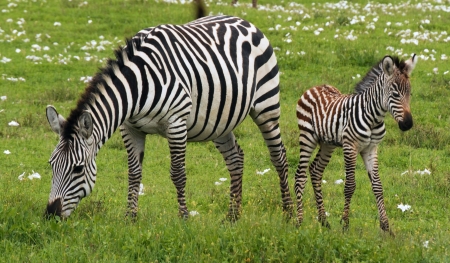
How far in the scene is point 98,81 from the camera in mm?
7648

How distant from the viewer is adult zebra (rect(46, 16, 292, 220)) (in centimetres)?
718

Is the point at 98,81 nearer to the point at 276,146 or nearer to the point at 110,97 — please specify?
the point at 110,97

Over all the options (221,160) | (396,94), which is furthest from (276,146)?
(221,160)

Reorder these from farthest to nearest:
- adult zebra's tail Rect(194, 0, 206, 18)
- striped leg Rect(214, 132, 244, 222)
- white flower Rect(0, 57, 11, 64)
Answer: white flower Rect(0, 57, 11, 64) → adult zebra's tail Rect(194, 0, 206, 18) → striped leg Rect(214, 132, 244, 222)

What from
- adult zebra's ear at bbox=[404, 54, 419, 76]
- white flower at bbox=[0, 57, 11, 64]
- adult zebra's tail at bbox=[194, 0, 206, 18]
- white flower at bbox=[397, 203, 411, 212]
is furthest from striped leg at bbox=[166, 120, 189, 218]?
white flower at bbox=[0, 57, 11, 64]

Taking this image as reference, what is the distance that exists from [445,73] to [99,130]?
34.5ft

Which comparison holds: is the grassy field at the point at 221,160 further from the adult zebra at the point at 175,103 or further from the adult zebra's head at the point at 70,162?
the adult zebra at the point at 175,103

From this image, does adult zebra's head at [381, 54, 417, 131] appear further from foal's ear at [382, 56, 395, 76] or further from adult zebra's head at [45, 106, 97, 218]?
adult zebra's head at [45, 106, 97, 218]

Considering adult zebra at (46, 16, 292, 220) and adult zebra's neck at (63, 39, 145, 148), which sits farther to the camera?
adult zebra's neck at (63, 39, 145, 148)

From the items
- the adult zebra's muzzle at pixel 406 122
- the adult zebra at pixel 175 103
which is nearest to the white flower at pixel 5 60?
the adult zebra at pixel 175 103

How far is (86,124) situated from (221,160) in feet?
17.1

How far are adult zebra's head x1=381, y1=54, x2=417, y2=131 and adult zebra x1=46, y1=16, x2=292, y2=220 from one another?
1.50m

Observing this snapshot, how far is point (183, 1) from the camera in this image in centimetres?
2364

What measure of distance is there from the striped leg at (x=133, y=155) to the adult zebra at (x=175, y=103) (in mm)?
12
